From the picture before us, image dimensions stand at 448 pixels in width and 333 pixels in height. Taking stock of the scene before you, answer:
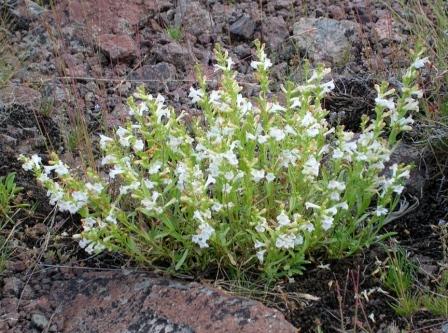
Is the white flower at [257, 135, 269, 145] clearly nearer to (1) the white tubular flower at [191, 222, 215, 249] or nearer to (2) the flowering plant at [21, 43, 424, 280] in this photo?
(2) the flowering plant at [21, 43, 424, 280]

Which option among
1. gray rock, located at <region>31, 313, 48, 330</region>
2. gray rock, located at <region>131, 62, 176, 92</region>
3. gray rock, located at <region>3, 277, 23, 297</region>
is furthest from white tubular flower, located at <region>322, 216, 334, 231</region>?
gray rock, located at <region>131, 62, 176, 92</region>

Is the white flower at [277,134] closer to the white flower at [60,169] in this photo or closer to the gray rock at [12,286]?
the white flower at [60,169]

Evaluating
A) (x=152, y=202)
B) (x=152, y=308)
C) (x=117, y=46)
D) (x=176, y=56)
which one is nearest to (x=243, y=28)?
(x=176, y=56)

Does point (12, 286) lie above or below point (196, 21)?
below

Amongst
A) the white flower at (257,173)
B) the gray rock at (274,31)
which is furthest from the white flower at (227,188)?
the gray rock at (274,31)

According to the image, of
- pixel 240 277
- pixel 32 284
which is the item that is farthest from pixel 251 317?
pixel 32 284

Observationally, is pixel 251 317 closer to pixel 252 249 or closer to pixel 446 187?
pixel 252 249

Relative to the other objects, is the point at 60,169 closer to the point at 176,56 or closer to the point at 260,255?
the point at 260,255
